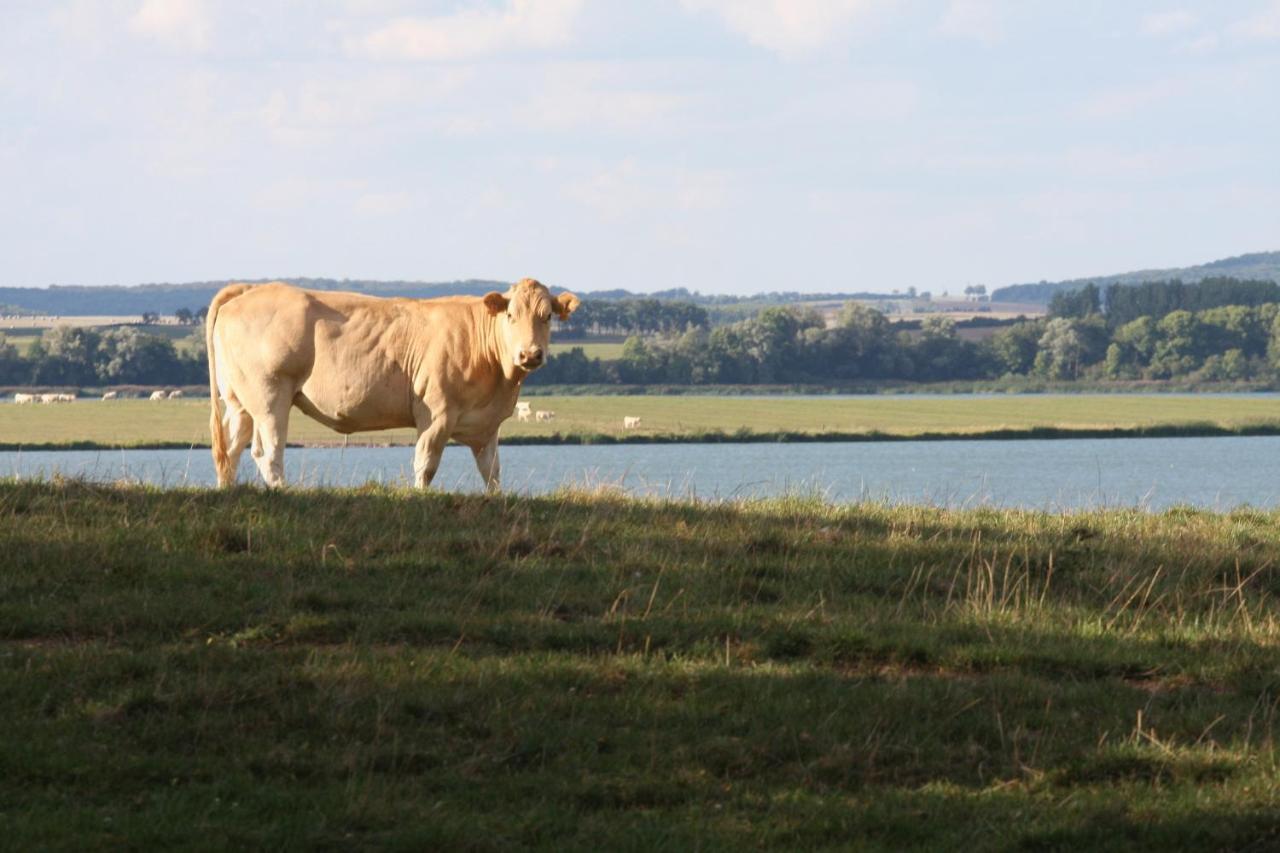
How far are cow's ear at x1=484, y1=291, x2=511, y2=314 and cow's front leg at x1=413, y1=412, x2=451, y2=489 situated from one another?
1174 millimetres

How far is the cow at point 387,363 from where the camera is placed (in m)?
16.7

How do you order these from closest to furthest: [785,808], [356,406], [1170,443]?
[785,808] < [356,406] < [1170,443]

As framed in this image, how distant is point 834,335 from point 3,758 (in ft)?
616

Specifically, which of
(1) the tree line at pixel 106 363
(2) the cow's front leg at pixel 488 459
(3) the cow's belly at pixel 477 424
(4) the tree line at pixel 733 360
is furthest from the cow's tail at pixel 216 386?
(4) the tree line at pixel 733 360

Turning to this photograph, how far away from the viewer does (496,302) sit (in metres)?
16.8

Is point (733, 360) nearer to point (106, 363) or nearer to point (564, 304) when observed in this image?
point (106, 363)

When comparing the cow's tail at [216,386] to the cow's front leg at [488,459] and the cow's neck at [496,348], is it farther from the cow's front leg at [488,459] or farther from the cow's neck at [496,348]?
the cow's neck at [496,348]

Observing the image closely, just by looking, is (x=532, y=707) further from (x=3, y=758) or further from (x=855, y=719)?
(x=3, y=758)

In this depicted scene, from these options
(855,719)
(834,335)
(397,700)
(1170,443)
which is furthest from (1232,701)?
(834,335)

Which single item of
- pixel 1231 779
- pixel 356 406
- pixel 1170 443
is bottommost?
pixel 1170 443

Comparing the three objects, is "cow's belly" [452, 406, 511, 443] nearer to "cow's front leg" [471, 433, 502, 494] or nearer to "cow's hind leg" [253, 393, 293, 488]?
"cow's front leg" [471, 433, 502, 494]

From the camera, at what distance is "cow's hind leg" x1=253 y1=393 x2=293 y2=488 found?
54.9 feet

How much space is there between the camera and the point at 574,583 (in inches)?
420

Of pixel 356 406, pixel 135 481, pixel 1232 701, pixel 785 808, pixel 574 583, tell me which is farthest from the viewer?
pixel 356 406
